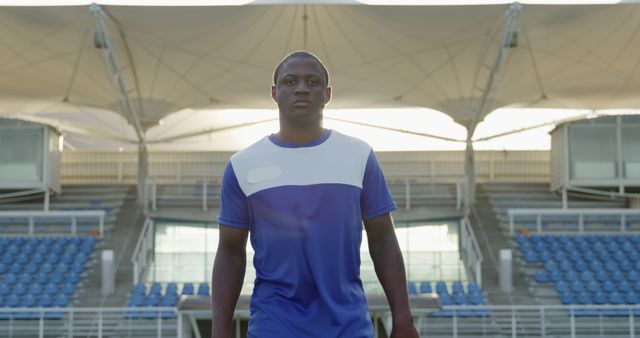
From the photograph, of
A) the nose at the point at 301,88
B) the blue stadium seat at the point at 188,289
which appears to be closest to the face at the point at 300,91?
the nose at the point at 301,88

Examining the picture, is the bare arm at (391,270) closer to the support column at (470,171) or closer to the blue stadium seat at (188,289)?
the blue stadium seat at (188,289)

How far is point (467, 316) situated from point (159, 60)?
1267 centimetres

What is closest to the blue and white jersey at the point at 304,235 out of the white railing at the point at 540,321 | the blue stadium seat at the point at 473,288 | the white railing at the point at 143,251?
the white railing at the point at 540,321

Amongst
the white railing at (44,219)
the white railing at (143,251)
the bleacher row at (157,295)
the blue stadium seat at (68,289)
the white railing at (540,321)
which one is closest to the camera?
the white railing at (540,321)

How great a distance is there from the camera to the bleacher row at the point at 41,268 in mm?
22203

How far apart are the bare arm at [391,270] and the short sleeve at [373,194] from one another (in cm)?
2

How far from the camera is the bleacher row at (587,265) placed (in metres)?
22.3

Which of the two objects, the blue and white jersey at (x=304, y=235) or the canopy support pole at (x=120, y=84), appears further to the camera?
the canopy support pole at (x=120, y=84)

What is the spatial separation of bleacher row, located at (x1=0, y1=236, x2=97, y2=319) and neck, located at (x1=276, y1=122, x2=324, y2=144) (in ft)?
65.5

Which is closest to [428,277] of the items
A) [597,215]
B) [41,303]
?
[597,215]

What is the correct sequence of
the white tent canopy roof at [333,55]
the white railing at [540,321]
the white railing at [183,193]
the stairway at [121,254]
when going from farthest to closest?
the white railing at [183,193] < the stairway at [121,254] < the white tent canopy roof at [333,55] < the white railing at [540,321]

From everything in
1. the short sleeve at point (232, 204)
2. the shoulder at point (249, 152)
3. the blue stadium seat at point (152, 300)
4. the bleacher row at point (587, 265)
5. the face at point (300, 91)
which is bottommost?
the blue stadium seat at point (152, 300)

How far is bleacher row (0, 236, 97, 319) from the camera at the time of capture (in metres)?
22.2

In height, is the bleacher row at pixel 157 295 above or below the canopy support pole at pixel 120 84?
below
